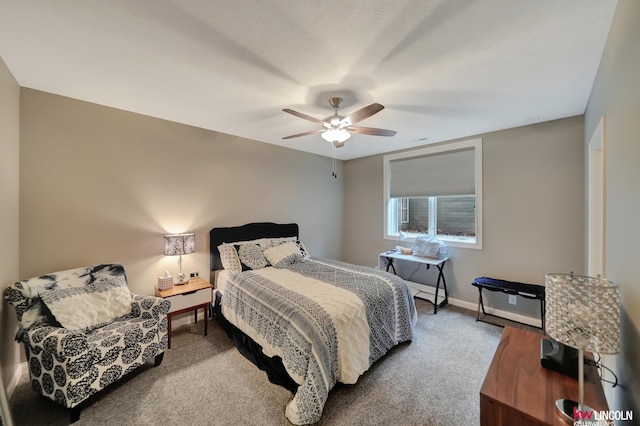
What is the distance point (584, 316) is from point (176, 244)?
3284 mm

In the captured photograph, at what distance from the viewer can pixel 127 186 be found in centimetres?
282

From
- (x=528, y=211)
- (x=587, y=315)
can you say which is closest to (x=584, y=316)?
(x=587, y=315)

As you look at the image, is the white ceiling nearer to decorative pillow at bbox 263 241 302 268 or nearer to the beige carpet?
decorative pillow at bbox 263 241 302 268

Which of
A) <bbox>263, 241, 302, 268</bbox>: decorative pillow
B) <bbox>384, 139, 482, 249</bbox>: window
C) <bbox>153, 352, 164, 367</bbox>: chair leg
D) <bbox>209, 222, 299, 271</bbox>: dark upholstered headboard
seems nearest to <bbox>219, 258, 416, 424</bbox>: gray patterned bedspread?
<bbox>263, 241, 302, 268</bbox>: decorative pillow

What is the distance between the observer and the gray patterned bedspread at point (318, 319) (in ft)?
5.99

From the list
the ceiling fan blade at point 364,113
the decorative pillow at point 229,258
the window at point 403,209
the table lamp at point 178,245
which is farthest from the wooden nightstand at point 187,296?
the window at point 403,209

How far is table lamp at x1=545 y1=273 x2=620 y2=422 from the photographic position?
36.6 inches

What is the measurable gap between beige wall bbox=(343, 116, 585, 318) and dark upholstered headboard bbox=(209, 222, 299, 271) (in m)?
2.63

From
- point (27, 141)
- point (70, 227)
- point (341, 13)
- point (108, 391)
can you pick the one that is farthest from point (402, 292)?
point (27, 141)

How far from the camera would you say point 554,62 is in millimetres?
1827

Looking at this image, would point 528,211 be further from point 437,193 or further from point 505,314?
point 505,314

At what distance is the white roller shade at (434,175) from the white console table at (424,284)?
3.49 ft

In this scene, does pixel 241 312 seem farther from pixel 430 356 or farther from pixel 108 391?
pixel 430 356

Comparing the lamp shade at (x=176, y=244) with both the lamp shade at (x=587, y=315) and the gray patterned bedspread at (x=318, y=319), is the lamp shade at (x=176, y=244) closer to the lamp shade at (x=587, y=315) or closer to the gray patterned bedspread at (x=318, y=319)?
the gray patterned bedspread at (x=318, y=319)
